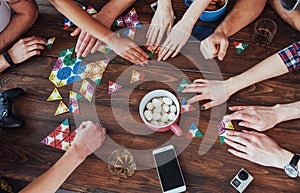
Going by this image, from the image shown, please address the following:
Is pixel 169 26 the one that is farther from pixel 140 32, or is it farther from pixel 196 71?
pixel 196 71

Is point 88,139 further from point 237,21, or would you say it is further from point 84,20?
point 237,21

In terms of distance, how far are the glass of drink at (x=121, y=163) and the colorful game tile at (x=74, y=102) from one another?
0.77 feet

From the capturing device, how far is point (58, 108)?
4.07 ft

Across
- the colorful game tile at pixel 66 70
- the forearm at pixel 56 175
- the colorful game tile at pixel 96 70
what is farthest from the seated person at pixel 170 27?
the forearm at pixel 56 175

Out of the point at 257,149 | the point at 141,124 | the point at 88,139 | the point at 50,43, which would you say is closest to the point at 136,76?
the point at 141,124

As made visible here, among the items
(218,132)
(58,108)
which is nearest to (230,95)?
(218,132)

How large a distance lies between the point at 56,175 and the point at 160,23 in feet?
2.40

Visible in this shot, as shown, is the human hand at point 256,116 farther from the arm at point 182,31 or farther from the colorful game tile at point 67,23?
the colorful game tile at point 67,23

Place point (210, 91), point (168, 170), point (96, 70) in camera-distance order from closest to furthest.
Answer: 1. point (168, 170)
2. point (210, 91)
3. point (96, 70)

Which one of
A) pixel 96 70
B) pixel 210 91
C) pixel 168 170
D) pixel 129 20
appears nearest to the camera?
pixel 168 170

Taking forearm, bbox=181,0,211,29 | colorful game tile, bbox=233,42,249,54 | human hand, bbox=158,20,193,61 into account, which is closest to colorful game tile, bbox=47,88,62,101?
human hand, bbox=158,20,193,61

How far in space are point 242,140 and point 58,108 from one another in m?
0.70

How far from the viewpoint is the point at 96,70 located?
1.30m

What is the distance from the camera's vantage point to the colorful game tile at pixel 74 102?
1.23m
